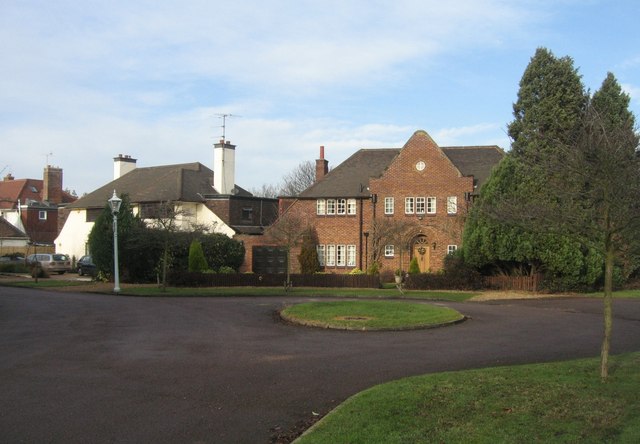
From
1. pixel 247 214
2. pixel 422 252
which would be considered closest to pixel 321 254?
pixel 422 252

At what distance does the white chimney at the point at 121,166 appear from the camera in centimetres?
5772

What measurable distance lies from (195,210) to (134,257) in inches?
487

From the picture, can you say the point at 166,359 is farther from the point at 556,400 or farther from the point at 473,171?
the point at 473,171

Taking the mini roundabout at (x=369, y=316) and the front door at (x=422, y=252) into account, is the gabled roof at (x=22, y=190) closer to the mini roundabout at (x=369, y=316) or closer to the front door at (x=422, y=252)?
the front door at (x=422, y=252)

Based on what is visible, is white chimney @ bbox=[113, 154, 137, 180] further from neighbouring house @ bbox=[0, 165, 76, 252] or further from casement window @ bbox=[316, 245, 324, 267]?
casement window @ bbox=[316, 245, 324, 267]

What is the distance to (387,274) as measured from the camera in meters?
40.8

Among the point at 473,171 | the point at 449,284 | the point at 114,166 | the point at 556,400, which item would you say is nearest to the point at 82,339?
the point at 556,400

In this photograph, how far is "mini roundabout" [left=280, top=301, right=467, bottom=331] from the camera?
17531 mm

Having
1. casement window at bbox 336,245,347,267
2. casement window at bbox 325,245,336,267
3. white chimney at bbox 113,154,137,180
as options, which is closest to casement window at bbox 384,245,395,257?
casement window at bbox 336,245,347,267

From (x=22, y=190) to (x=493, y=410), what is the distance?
249ft

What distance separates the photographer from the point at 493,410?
8.07 m

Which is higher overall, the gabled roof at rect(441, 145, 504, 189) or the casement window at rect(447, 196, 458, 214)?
the gabled roof at rect(441, 145, 504, 189)

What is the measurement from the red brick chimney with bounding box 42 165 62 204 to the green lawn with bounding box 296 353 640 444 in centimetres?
6792

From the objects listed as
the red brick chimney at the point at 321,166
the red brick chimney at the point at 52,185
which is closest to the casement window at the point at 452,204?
the red brick chimney at the point at 321,166
